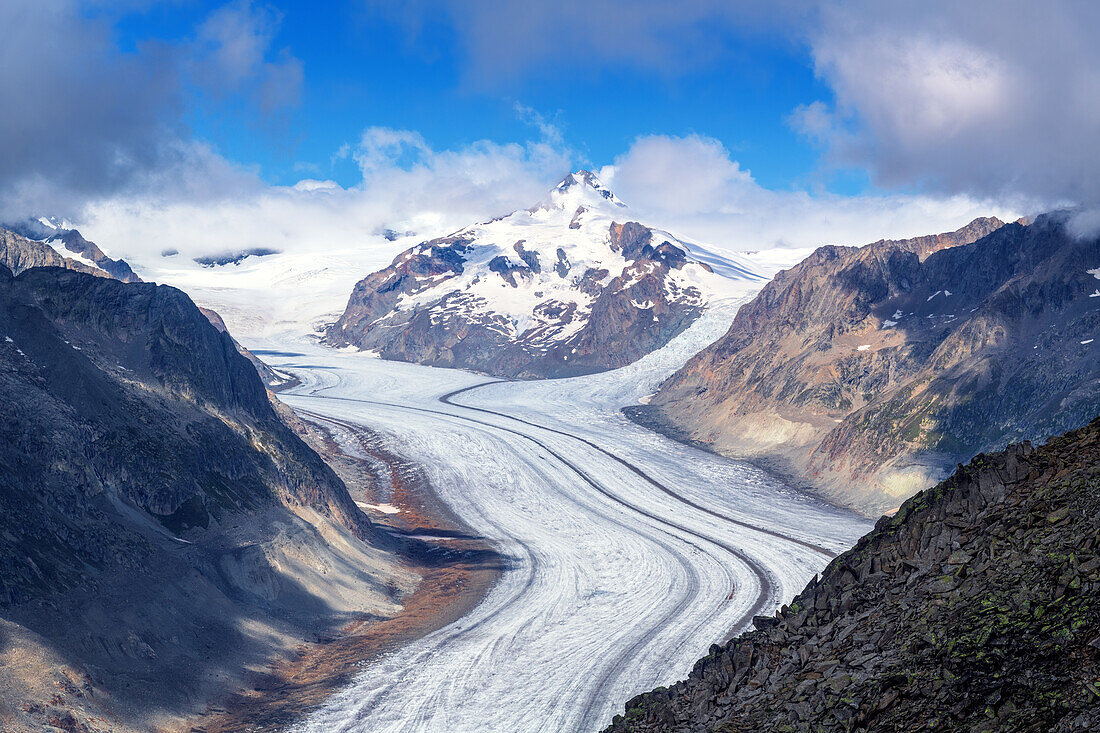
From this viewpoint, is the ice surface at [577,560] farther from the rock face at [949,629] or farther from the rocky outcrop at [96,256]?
the rocky outcrop at [96,256]

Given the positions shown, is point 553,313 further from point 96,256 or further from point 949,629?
point 949,629

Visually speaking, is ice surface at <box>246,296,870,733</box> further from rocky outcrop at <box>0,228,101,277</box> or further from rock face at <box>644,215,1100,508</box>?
rocky outcrop at <box>0,228,101,277</box>

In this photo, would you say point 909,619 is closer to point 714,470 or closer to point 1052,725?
point 1052,725

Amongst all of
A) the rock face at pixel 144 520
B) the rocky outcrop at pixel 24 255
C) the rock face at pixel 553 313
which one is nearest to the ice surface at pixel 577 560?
the rock face at pixel 144 520

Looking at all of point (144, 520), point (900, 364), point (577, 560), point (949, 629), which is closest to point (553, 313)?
point (900, 364)

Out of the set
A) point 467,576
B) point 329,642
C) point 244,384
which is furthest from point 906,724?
point 244,384

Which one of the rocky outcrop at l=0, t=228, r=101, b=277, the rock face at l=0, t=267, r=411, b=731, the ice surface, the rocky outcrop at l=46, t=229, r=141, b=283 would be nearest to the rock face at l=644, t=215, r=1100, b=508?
the ice surface

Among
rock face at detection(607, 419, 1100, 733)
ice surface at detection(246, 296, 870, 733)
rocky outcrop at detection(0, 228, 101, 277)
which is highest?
rocky outcrop at detection(0, 228, 101, 277)
